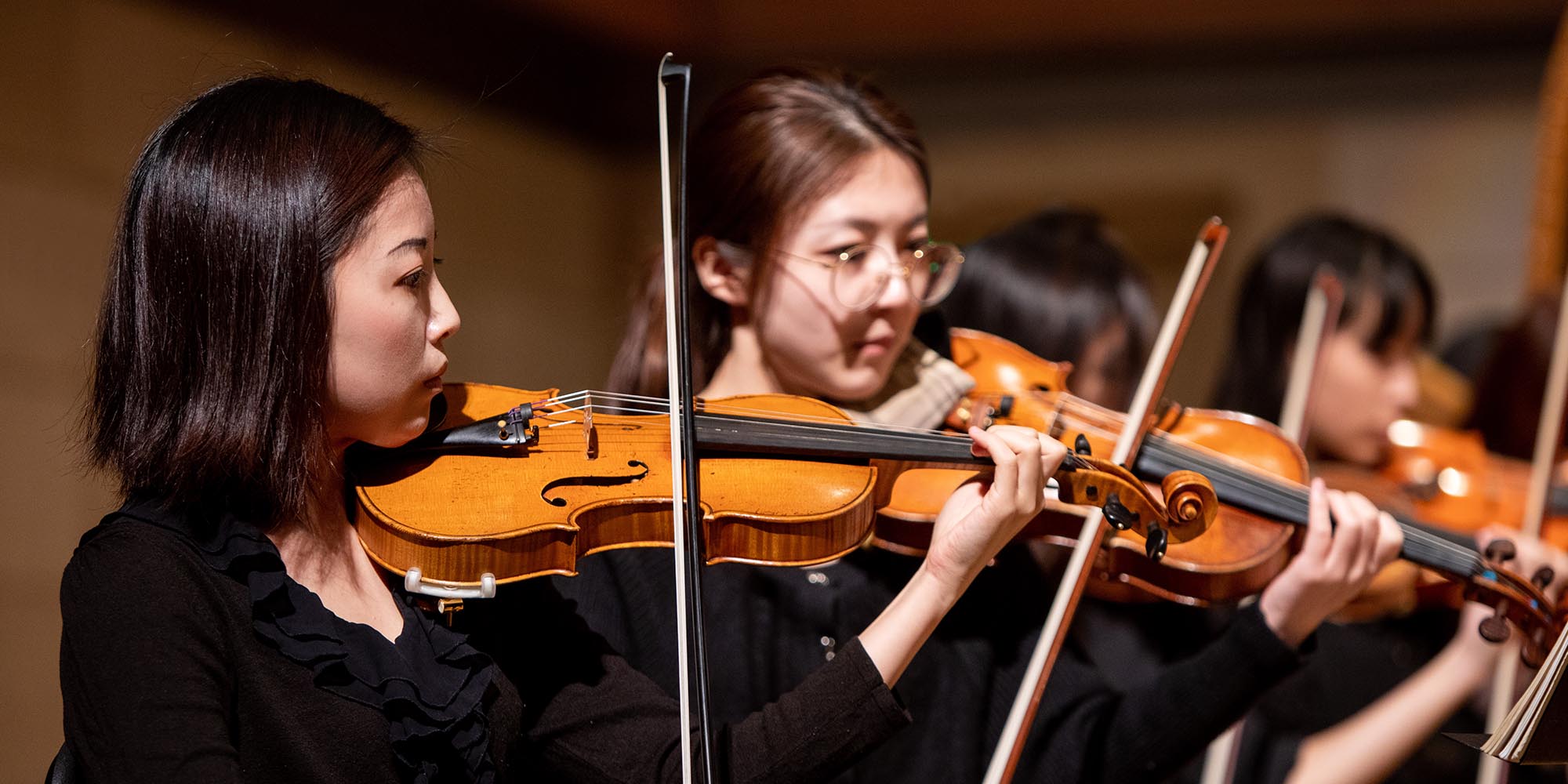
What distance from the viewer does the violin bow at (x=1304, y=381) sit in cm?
186

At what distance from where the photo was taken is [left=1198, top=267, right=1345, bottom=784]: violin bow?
1862 millimetres

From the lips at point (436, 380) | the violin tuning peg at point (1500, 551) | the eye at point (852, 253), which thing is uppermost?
the eye at point (852, 253)

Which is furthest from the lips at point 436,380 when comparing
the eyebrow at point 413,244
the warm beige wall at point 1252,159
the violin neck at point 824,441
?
the warm beige wall at point 1252,159

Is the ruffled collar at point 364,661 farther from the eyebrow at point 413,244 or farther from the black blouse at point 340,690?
the eyebrow at point 413,244

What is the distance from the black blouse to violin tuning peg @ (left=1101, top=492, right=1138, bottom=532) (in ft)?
0.91

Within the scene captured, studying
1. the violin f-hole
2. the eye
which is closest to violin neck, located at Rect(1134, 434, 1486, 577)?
the eye

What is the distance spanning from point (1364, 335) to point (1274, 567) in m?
0.97

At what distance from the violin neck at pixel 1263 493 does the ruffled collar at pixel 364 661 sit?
81 cm

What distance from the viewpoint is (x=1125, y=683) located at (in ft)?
6.39

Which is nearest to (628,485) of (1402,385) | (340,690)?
(340,690)

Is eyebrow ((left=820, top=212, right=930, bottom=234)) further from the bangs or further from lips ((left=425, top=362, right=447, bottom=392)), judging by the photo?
the bangs

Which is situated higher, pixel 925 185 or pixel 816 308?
pixel 925 185

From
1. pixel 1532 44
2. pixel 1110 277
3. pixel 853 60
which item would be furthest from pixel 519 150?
pixel 1532 44

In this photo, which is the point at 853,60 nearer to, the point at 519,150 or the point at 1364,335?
the point at 519,150
